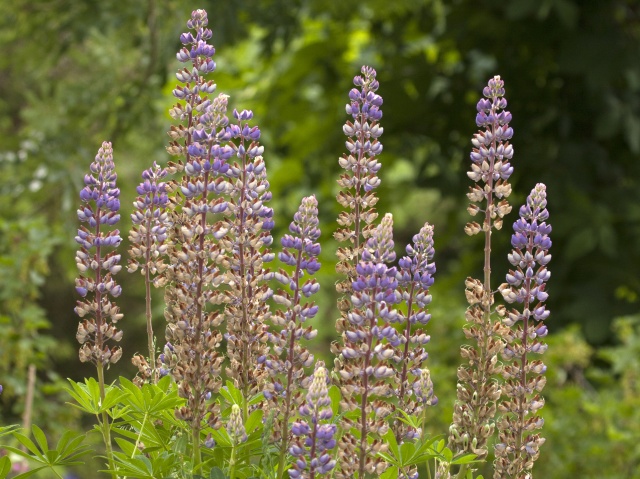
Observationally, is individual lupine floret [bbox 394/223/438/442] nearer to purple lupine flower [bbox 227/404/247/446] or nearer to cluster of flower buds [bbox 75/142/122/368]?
purple lupine flower [bbox 227/404/247/446]

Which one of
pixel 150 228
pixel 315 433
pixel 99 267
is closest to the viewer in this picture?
pixel 315 433

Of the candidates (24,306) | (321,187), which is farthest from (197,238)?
(321,187)

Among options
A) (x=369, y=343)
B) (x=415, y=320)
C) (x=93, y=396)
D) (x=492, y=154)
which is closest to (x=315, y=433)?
(x=369, y=343)

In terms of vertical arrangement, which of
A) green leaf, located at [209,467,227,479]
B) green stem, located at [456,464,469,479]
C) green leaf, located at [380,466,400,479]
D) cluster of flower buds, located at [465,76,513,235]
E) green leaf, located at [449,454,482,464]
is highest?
cluster of flower buds, located at [465,76,513,235]

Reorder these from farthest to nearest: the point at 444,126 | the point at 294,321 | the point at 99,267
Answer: the point at 444,126 < the point at 99,267 < the point at 294,321

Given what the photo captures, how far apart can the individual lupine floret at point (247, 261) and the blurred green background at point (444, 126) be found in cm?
344

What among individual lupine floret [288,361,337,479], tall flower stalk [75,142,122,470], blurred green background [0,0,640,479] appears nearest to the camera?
individual lupine floret [288,361,337,479]

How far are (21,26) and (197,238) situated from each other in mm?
5620

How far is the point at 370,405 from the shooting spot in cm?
179

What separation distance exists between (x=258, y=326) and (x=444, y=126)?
542cm

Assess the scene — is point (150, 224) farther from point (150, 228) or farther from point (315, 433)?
point (315, 433)

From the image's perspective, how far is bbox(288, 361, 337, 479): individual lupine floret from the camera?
166 centimetres

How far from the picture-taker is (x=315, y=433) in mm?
1671

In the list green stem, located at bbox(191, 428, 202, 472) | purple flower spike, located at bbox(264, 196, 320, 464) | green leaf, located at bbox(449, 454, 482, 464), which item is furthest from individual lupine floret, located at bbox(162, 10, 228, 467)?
green leaf, located at bbox(449, 454, 482, 464)
